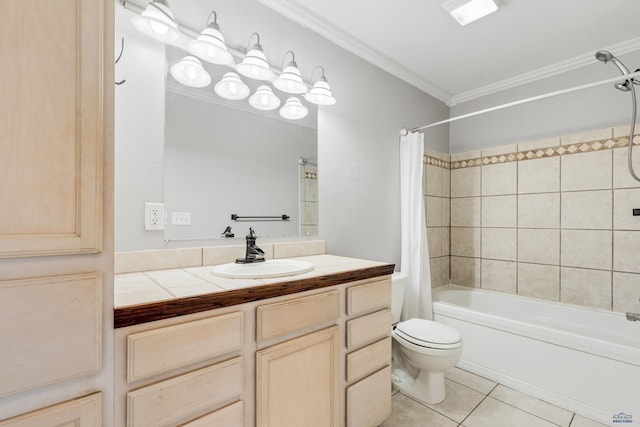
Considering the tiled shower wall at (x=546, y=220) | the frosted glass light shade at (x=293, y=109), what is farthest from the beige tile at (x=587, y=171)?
the frosted glass light shade at (x=293, y=109)

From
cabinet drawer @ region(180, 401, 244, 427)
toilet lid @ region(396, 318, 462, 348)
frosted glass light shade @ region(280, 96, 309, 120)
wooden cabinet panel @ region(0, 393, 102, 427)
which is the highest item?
frosted glass light shade @ region(280, 96, 309, 120)

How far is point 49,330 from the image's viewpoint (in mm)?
630

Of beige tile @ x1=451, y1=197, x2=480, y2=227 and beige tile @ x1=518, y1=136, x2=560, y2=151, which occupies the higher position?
beige tile @ x1=518, y1=136, x2=560, y2=151

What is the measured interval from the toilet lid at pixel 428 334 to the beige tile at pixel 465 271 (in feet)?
4.18

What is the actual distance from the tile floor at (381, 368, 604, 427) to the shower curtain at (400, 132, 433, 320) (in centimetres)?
62

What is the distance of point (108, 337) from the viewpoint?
712 millimetres

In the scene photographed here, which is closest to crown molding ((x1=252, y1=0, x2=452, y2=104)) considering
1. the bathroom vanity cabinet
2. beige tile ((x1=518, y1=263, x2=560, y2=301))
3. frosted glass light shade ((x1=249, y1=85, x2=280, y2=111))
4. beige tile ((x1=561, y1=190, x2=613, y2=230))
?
frosted glass light shade ((x1=249, y1=85, x2=280, y2=111))

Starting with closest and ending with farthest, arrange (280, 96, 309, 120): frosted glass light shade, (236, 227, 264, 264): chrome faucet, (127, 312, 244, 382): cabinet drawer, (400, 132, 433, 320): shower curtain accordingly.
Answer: (127, 312, 244, 382): cabinet drawer, (236, 227, 264, 264): chrome faucet, (280, 96, 309, 120): frosted glass light shade, (400, 132, 433, 320): shower curtain

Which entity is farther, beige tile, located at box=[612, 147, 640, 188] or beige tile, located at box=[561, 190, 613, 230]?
beige tile, located at box=[561, 190, 613, 230]

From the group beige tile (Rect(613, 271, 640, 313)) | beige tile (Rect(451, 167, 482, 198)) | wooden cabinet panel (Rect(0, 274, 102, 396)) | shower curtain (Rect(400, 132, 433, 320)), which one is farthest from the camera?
beige tile (Rect(451, 167, 482, 198))

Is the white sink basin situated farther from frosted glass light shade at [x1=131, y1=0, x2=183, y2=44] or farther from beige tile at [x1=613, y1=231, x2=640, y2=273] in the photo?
beige tile at [x1=613, y1=231, x2=640, y2=273]

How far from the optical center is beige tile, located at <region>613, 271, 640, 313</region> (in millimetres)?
2045

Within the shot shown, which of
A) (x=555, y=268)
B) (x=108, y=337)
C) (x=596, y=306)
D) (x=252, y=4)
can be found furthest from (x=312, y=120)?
(x=596, y=306)

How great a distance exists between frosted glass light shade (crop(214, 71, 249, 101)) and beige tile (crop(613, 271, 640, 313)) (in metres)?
2.96
